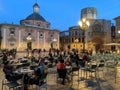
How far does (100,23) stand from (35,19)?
16962mm

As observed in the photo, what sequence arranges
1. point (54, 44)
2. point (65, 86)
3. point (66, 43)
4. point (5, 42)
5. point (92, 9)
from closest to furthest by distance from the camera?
1. point (65, 86)
2. point (5, 42)
3. point (54, 44)
4. point (92, 9)
5. point (66, 43)

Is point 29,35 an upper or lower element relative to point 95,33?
lower

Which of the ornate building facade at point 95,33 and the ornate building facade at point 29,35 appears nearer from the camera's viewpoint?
the ornate building facade at point 29,35

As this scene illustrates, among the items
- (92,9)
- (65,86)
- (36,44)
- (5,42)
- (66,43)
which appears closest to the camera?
(65,86)

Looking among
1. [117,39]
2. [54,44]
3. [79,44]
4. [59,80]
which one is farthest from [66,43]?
[59,80]

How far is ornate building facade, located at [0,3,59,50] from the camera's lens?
40.9 meters

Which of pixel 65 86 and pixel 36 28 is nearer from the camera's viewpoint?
pixel 65 86

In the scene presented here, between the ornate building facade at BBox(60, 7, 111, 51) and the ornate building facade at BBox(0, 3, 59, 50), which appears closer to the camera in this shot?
the ornate building facade at BBox(0, 3, 59, 50)

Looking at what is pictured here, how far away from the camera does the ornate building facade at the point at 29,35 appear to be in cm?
4094

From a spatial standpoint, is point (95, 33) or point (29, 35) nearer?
point (29, 35)

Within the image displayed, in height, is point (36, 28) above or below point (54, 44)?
above

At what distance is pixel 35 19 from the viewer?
50062mm

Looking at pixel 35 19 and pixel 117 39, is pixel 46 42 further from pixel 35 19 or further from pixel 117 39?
pixel 117 39

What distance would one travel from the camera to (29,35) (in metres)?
44.8
